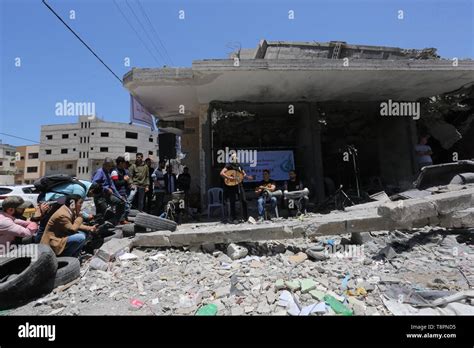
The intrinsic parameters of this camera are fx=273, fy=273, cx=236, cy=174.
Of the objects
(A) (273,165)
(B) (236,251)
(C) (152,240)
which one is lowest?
(B) (236,251)

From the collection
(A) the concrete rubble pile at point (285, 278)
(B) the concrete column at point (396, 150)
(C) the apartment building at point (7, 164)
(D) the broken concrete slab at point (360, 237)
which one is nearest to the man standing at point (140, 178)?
(A) the concrete rubble pile at point (285, 278)

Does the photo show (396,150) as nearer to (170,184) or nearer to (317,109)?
(317,109)

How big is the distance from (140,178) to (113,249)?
3421 millimetres

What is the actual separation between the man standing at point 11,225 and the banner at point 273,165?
251 inches

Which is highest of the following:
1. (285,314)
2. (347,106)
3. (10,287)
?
(347,106)

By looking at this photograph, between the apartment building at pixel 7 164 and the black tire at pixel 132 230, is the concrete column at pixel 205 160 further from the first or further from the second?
the apartment building at pixel 7 164

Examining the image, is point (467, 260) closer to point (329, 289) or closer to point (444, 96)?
point (329, 289)

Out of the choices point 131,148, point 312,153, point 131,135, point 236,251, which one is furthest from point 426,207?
point 131,135

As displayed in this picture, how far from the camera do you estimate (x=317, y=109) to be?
372 inches

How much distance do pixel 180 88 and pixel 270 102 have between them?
127 inches

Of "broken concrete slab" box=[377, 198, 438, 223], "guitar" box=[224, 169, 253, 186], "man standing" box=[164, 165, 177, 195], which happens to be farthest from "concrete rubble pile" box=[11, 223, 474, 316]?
"man standing" box=[164, 165, 177, 195]

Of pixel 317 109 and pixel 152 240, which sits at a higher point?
pixel 317 109

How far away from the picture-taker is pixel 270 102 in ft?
30.8
